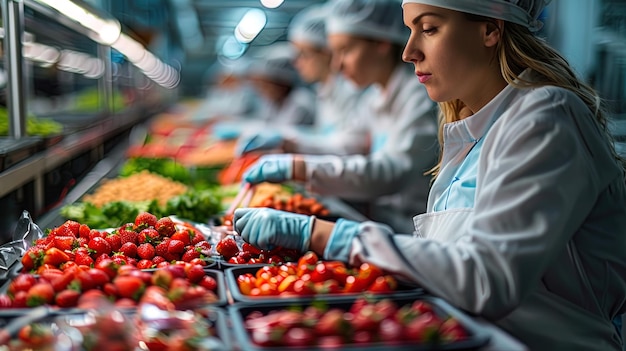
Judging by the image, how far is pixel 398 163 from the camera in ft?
14.9

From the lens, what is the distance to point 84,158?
16.3ft

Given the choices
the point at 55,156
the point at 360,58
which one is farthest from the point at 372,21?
the point at 55,156

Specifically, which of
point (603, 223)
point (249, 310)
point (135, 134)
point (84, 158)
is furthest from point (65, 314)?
point (135, 134)

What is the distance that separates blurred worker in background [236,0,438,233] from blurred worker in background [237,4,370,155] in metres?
0.87

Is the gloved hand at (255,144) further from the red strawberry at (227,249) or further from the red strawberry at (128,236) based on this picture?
the red strawberry at (227,249)

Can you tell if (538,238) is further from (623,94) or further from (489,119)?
(623,94)

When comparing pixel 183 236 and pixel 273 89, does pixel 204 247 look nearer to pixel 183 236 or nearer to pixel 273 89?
pixel 183 236

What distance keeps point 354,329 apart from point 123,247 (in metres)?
1.20

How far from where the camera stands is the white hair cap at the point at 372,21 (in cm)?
470

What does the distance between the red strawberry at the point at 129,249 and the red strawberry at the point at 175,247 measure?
0.40 ft

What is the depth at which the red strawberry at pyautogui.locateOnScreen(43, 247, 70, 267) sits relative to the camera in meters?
2.10

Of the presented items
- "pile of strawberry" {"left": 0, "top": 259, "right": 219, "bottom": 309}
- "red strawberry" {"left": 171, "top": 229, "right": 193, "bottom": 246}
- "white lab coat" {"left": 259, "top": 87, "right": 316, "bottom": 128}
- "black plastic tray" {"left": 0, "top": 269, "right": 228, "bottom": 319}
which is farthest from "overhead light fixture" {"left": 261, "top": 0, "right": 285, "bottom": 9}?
"pile of strawberry" {"left": 0, "top": 259, "right": 219, "bottom": 309}

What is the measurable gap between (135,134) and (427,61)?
667cm

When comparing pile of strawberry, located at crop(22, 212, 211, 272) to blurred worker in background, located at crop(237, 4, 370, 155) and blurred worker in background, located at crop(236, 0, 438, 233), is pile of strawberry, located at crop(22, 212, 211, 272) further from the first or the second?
blurred worker in background, located at crop(237, 4, 370, 155)
